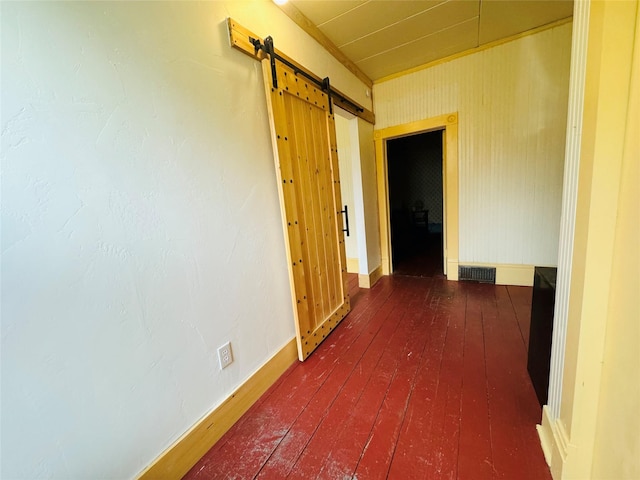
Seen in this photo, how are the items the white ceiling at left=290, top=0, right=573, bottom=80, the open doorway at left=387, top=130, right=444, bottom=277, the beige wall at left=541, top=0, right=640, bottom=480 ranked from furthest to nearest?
the open doorway at left=387, top=130, right=444, bottom=277 < the white ceiling at left=290, top=0, right=573, bottom=80 < the beige wall at left=541, top=0, right=640, bottom=480

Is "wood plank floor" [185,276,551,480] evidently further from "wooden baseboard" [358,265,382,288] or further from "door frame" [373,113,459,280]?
"door frame" [373,113,459,280]

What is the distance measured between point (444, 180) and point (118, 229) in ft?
10.8

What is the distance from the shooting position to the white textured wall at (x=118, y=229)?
2.57 ft

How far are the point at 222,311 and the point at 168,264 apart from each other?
15.4 inches

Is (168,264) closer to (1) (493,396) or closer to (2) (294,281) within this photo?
(2) (294,281)

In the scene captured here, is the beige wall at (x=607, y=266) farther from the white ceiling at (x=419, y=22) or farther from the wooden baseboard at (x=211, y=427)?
the white ceiling at (x=419, y=22)

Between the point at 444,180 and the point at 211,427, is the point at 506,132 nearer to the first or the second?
the point at 444,180

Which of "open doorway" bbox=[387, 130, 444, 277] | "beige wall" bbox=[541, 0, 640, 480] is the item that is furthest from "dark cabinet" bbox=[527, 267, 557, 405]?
"open doorway" bbox=[387, 130, 444, 277]

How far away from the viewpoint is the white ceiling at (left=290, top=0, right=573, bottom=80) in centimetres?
203

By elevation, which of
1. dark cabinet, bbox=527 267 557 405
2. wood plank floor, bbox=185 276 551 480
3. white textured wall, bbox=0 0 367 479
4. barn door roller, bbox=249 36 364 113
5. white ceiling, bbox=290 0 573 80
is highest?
white ceiling, bbox=290 0 573 80

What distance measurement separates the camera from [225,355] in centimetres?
140

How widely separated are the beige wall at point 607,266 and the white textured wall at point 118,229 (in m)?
1.47

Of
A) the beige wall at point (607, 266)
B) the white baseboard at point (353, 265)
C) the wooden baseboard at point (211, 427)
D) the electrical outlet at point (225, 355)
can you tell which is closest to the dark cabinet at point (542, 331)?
the beige wall at point (607, 266)

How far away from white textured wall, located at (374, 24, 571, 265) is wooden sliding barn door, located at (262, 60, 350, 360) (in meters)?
1.64
